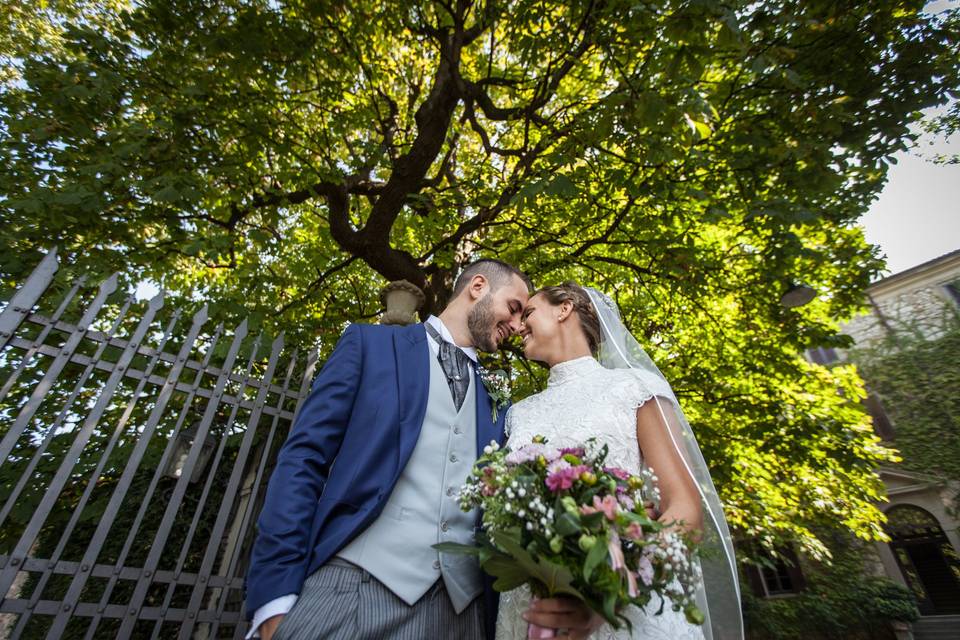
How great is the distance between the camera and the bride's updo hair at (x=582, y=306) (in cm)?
283

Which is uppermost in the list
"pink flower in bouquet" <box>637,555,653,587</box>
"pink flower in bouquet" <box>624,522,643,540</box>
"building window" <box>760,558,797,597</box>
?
"pink flower in bouquet" <box>624,522,643,540</box>

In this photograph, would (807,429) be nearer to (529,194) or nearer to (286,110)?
(529,194)

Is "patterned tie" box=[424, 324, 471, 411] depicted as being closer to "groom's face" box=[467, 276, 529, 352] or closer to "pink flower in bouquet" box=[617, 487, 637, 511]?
"groom's face" box=[467, 276, 529, 352]

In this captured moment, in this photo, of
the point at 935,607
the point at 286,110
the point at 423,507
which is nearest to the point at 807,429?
the point at 423,507

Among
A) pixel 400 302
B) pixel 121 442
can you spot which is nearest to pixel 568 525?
pixel 400 302

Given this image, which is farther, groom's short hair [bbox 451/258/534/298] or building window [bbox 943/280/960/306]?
building window [bbox 943/280/960/306]

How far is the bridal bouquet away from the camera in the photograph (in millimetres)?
1188

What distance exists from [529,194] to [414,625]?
3005 millimetres

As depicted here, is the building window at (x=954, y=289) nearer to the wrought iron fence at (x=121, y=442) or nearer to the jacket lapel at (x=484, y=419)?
the jacket lapel at (x=484, y=419)

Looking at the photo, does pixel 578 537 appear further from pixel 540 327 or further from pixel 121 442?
pixel 121 442

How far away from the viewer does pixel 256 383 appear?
3.21m

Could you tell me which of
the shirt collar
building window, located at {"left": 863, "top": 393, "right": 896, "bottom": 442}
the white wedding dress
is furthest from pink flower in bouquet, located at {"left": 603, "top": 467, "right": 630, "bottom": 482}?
building window, located at {"left": 863, "top": 393, "right": 896, "bottom": 442}

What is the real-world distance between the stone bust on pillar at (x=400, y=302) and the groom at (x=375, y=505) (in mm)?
2035

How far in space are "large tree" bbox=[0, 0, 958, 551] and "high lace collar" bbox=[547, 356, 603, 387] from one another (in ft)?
5.27
